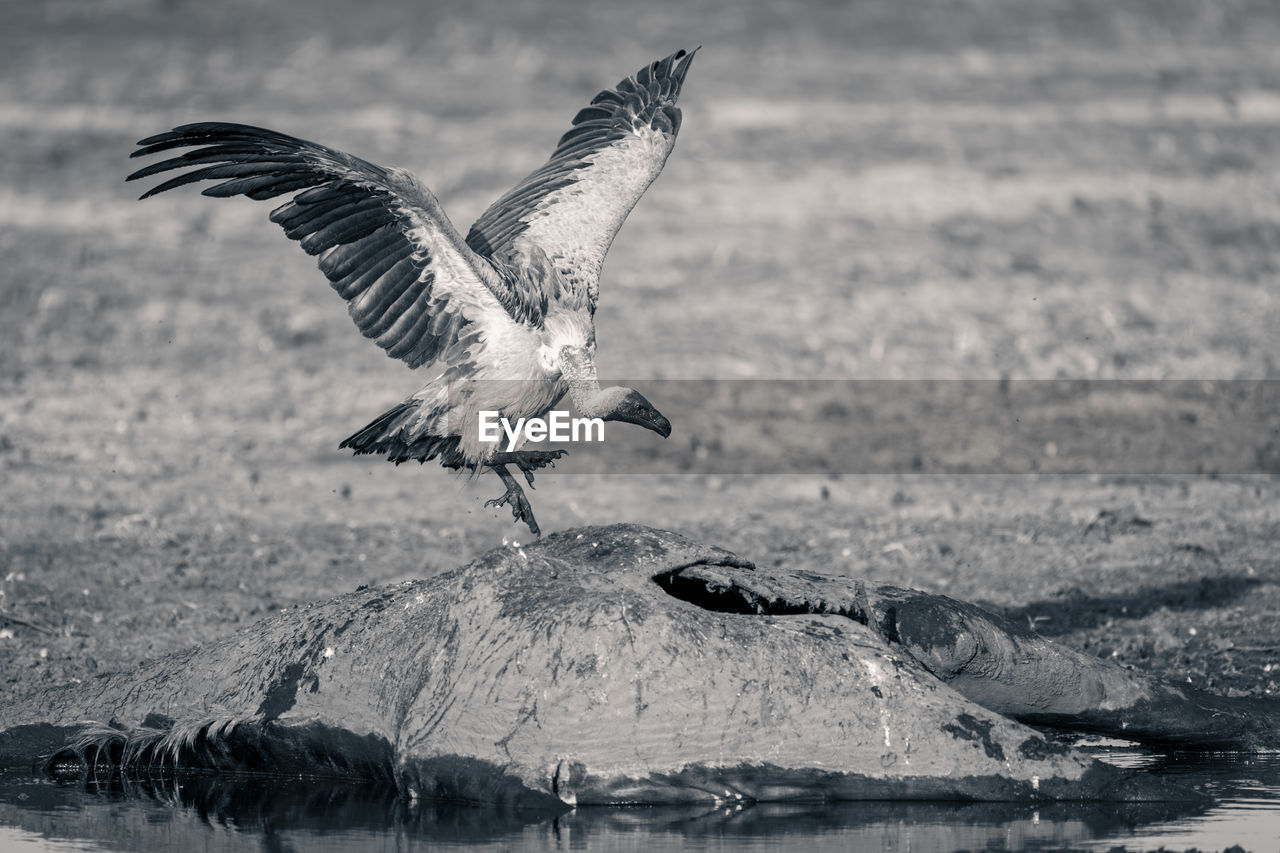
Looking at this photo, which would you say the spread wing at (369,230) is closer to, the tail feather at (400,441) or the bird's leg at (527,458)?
the tail feather at (400,441)

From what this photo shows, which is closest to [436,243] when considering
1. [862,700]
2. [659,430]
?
[659,430]

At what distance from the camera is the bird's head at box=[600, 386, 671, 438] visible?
320 inches

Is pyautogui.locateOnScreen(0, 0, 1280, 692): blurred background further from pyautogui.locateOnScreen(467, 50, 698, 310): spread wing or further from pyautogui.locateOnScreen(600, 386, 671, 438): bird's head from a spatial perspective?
pyautogui.locateOnScreen(467, 50, 698, 310): spread wing

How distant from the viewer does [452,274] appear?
7.56 meters

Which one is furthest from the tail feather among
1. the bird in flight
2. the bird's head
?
the bird's head

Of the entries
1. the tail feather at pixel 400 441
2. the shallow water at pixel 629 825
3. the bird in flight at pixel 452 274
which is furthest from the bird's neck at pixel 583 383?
the shallow water at pixel 629 825

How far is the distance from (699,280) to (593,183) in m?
6.15

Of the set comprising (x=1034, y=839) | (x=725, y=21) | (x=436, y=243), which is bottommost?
(x=1034, y=839)

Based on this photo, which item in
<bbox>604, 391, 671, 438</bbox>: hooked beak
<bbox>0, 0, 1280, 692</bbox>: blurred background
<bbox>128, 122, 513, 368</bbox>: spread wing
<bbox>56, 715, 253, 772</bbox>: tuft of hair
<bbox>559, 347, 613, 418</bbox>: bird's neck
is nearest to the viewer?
<bbox>56, 715, 253, 772</bbox>: tuft of hair

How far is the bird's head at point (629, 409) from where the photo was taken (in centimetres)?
812

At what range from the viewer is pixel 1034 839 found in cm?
578

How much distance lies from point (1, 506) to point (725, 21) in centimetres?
1444

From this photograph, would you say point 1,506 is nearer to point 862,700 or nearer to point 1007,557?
point 1007,557

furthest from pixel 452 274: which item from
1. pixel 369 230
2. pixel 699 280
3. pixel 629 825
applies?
pixel 699 280
